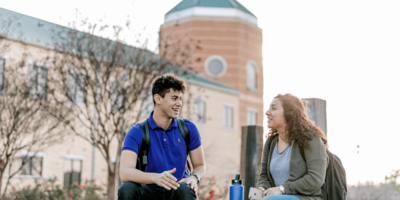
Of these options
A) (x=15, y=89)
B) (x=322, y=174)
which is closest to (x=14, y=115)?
(x=15, y=89)

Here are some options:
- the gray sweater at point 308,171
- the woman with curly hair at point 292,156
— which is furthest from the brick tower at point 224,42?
the gray sweater at point 308,171

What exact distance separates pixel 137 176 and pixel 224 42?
3363 cm

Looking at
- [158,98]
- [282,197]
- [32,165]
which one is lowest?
[32,165]

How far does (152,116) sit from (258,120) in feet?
111

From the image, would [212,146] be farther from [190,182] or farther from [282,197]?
[190,182]

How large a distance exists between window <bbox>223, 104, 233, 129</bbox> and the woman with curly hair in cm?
2691

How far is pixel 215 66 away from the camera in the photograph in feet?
123

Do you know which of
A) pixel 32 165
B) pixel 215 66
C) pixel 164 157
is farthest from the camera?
pixel 215 66

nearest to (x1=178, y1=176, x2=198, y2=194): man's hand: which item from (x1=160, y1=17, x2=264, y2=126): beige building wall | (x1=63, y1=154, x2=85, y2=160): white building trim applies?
(x1=63, y1=154, x2=85, y2=160): white building trim

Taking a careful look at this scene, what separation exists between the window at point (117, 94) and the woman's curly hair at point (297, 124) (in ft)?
32.3

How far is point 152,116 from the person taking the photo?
4.92 meters

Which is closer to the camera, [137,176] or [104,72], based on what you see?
[137,176]

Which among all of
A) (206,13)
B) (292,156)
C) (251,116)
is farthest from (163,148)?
(206,13)

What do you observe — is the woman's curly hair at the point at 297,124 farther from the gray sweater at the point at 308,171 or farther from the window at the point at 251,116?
the window at the point at 251,116
